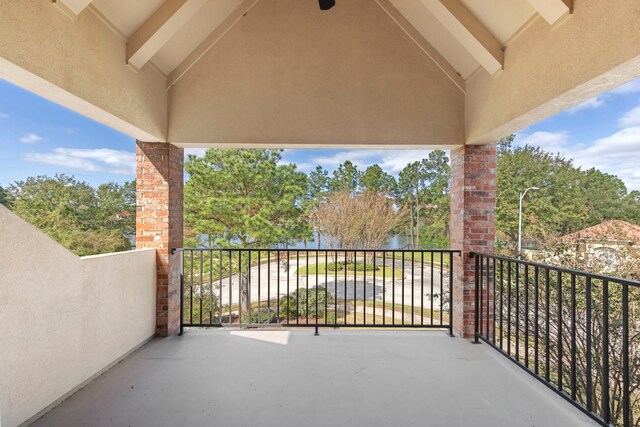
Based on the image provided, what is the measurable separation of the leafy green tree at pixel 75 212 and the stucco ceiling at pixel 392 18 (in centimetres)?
568

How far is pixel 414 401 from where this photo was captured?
2059 mm

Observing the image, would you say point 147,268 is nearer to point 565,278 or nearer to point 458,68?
point 458,68

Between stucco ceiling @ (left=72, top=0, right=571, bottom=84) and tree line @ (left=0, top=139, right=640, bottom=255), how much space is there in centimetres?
380

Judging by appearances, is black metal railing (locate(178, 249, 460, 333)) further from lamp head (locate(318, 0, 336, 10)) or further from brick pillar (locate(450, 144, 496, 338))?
lamp head (locate(318, 0, 336, 10))

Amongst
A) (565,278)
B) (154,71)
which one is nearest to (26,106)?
(154,71)

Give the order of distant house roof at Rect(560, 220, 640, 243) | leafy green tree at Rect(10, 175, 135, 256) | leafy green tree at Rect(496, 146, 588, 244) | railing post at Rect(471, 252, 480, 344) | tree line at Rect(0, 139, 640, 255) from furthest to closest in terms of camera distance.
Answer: leafy green tree at Rect(496, 146, 588, 244) → tree line at Rect(0, 139, 640, 255) → leafy green tree at Rect(10, 175, 135, 256) → distant house roof at Rect(560, 220, 640, 243) → railing post at Rect(471, 252, 480, 344)

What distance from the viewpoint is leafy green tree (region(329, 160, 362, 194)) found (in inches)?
517

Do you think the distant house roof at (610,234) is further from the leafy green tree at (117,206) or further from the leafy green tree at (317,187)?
the leafy green tree at (117,206)

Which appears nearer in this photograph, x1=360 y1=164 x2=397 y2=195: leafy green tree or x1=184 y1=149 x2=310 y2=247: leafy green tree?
x1=184 y1=149 x2=310 y2=247: leafy green tree

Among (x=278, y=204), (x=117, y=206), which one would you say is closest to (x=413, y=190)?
(x=278, y=204)

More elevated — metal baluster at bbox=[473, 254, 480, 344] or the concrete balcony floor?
metal baluster at bbox=[473, 254, 480, 344]

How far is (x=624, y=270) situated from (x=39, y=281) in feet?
21.2

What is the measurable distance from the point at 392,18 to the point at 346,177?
34.3ft

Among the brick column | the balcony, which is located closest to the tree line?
the balcony
